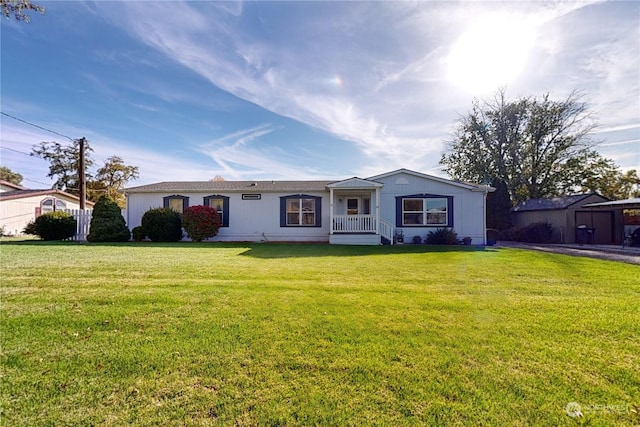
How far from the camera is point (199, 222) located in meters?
14.0

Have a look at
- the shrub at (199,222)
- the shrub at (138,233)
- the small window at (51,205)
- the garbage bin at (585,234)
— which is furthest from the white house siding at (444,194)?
the small window at (51,205)

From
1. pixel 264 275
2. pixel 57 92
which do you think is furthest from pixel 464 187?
pixel 57 92

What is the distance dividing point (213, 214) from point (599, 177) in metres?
32.0

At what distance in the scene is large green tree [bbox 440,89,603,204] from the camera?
2462 cm

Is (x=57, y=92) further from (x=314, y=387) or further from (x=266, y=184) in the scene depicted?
(x=314, y=387)

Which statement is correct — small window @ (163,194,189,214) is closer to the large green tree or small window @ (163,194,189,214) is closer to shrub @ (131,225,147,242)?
shrub @ (131,225,147,242)

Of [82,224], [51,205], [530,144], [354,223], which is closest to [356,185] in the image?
[354,223]

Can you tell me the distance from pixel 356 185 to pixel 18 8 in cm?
1143

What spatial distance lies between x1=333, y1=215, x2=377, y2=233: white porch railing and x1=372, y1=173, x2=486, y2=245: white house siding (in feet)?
3.68

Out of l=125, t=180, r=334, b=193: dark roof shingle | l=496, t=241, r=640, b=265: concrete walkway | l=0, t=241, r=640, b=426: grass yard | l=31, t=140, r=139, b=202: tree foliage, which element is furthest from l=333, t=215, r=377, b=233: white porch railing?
l=31, t=140, r=139, b=202: tree foliage

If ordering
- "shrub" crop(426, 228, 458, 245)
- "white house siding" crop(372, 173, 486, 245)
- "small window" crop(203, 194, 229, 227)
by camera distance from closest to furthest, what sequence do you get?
"shrub" crop(426, 228, 458, 245)
"white house siding" crop(372, 173, 486, 245)
"small window" crop(203, 194, 229, 227)

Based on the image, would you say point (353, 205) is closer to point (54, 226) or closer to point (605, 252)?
point (605, 252)

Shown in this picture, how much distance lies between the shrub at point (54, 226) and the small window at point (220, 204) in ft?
22.0

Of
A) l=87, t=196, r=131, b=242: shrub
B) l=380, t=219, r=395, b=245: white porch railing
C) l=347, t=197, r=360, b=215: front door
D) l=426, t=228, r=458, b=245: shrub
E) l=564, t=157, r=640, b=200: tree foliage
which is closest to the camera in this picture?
l=87, t=196, r=131, b=242: shrub
